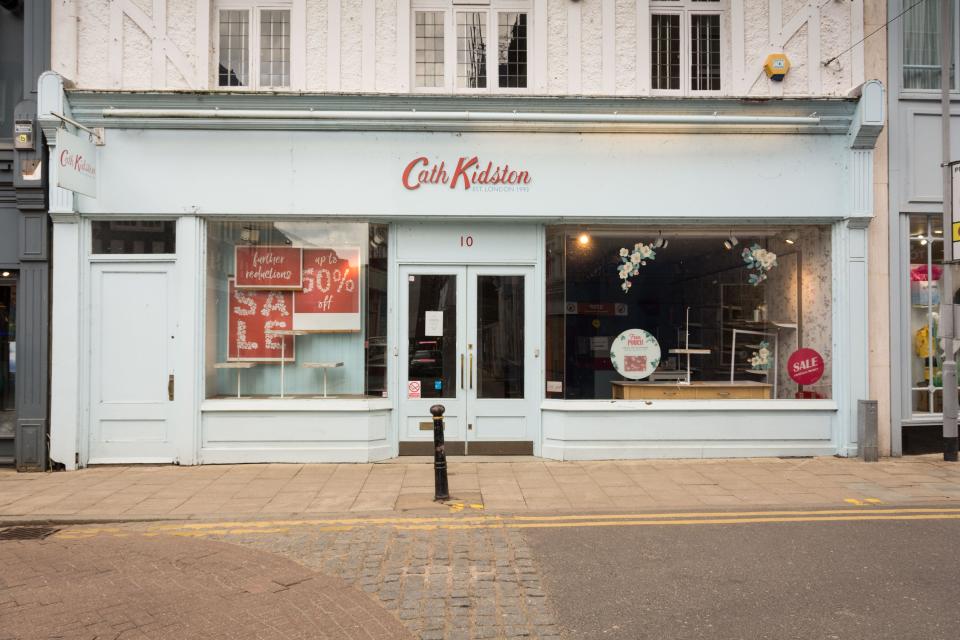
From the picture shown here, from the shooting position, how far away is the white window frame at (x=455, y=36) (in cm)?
955

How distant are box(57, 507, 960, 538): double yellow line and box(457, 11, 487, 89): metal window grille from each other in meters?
6.23

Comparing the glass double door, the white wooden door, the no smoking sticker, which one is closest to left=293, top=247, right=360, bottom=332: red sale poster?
the glass double door

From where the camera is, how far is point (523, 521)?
21.6 ft

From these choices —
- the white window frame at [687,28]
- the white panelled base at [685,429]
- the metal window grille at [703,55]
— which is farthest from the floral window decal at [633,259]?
the metal window grille at [703,55]

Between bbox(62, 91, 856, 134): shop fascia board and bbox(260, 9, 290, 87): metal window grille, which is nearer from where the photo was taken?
bbox(62, 91, 856, 134): shop fascia board

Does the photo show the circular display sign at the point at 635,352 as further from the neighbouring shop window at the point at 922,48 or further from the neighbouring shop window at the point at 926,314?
the neighbouring shop window at the point at 922,48

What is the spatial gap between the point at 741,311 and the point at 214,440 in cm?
790

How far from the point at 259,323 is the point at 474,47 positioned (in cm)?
515

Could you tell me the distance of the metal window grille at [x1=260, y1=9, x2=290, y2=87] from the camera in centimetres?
959

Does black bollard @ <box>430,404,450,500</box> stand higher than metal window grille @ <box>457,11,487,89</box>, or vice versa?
metal window grille @ <box>457,11,487,89</box>

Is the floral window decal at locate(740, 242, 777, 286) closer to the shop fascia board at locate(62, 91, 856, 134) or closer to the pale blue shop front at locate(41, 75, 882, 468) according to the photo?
the pale blue shop front at locate(41, 75, 882, 468)

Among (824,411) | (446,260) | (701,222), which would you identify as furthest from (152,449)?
(824,411)

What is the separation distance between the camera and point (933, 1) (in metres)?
10.0

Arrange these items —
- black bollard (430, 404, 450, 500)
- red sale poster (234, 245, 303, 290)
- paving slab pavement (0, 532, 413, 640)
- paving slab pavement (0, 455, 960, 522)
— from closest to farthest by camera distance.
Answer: paving slab pavement (0, 532, 413, 640)
paving slab pavement (0, 455, 960, 522)
black bollard (430, 404, 450, 500)
red sale poster (234, 245, 303, 290)
